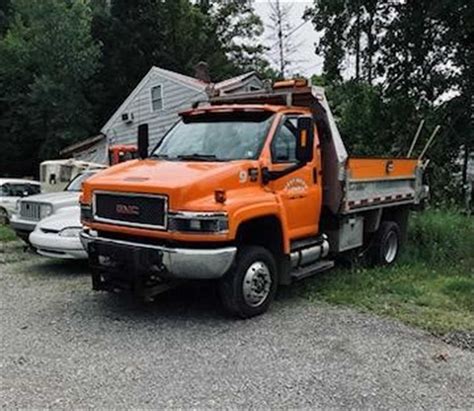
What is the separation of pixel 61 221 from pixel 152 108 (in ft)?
63.4

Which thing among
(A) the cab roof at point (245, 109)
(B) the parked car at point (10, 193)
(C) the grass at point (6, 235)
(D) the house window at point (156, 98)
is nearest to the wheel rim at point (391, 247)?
(A) the cab roof at point (245, 109)

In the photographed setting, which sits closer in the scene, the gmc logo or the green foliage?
the gmc logo

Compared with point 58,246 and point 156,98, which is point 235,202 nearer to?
point 58,246

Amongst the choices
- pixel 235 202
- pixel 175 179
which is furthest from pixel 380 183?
pixel 175 179

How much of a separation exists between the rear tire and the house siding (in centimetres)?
1628

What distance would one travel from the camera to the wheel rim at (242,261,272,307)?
6535 millimetres

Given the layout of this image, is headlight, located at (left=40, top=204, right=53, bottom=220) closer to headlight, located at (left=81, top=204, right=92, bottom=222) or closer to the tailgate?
headlight, located at (left=81, top=204, right=92, bottom=222)

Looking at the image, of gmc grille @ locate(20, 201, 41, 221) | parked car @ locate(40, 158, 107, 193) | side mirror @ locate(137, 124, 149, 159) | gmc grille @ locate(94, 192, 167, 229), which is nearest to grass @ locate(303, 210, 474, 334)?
gmc grille @ locate(94, 192, 167, 229)

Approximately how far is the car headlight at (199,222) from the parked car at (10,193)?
954 cm

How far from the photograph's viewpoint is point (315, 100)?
25.7 feet

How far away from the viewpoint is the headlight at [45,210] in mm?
9891

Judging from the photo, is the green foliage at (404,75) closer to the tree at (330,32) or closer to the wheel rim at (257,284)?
the tree at (330,32)

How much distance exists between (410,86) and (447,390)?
16.8 m

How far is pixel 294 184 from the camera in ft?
23.5
